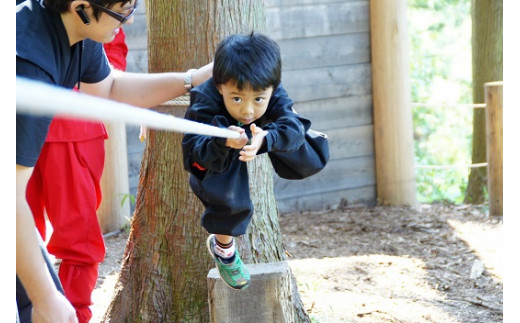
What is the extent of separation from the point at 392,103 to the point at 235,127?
4.24m

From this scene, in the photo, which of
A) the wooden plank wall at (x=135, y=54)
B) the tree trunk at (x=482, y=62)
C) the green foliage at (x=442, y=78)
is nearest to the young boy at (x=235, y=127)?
the wooden plank wall at (x=135, y=54)

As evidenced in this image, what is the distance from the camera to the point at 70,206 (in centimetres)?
332

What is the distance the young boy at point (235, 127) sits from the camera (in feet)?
6.89

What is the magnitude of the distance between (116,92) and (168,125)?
1.29 metres

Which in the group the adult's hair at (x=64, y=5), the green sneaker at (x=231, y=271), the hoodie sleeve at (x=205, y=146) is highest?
the adult's hair at (x=64, y=5)

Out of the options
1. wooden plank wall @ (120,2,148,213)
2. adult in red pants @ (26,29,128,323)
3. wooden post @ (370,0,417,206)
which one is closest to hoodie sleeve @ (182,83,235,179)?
adult in red pants @ (26,29,128,323)

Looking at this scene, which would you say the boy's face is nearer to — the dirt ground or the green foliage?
the dirt ground

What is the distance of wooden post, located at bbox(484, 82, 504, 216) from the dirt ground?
0.17 meters

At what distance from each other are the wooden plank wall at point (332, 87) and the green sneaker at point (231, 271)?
3470 millimetres

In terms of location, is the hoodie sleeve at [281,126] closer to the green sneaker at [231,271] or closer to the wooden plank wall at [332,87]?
the green sneaker at [231,271]

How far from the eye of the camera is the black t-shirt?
6.24ft

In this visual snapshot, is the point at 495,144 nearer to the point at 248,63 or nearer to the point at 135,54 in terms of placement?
the point at 135,54

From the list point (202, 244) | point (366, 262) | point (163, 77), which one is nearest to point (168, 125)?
point (163, 77)

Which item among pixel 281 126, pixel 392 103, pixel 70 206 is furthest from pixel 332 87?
pixel 281 126
